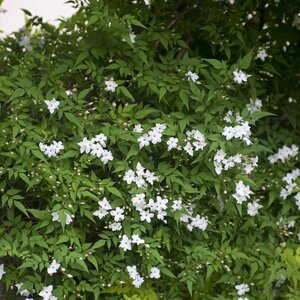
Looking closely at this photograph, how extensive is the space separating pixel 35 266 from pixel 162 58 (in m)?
1.34

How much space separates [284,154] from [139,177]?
1.04 m

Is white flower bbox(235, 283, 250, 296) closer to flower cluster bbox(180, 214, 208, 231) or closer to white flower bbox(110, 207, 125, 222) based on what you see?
flower cluster bbox(180, 214, 208, 231)

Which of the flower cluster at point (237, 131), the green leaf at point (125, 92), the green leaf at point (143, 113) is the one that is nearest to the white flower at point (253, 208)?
the flower cluster at point (237, 131)

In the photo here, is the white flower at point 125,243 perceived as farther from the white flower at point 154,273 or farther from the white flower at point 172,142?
the white flower at point 172,142

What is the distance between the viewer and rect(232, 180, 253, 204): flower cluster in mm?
3533

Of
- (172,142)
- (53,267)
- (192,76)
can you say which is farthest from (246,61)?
(53,267)

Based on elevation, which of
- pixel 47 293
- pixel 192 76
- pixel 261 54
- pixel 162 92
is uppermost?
pixel 261 54

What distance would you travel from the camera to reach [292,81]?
4.18 m

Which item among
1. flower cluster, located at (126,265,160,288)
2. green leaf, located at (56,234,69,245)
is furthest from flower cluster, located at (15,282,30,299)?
flower cluster, located at (126,265,160,288)

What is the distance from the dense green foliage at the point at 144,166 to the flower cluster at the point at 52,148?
16mm

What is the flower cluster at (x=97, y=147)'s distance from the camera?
3357 mm

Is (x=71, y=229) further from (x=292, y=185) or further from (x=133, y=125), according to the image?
(x=292, y=185)

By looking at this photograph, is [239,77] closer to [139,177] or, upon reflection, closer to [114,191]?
[139,177]

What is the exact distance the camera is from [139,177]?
342 cm
